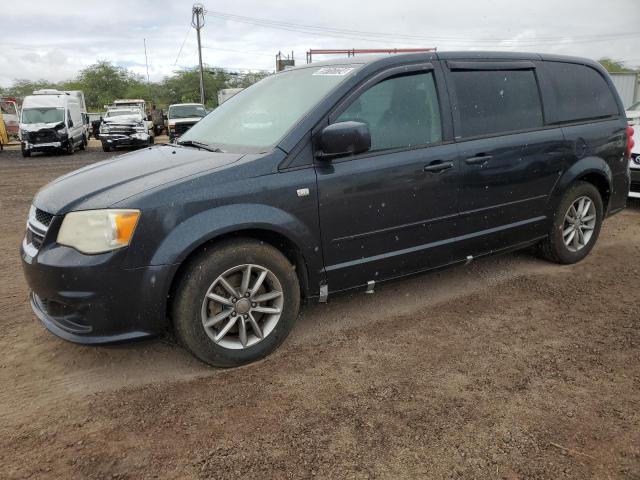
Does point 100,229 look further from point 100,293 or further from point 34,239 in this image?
point 34,239

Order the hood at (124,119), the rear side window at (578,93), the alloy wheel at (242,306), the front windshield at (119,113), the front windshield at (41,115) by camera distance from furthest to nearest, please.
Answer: the front windshield at (119,113)
the hood at (124,119)
the front windshield at (41,115)
the rear side window at (578,93)
the alloy wheel at (242,306)

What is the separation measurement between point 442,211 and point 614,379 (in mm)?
1470

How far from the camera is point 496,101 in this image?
155 inches

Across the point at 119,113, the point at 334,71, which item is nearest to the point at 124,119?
the point at 119,113

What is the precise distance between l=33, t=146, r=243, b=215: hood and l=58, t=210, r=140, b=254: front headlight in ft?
0.20

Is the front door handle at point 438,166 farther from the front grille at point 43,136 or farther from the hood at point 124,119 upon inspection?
the hood at point 124,119

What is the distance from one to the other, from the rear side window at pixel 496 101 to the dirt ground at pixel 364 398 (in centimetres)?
135

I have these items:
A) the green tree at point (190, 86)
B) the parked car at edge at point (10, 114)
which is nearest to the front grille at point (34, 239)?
the parked car at edge at point (10, 114)

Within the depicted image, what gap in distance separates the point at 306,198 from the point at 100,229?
3.79 ft

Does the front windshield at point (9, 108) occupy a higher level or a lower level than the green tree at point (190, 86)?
lower

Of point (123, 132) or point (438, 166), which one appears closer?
point (438, 166)

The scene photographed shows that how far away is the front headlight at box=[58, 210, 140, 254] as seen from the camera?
8.64 feet

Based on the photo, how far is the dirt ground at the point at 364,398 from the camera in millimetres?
2227

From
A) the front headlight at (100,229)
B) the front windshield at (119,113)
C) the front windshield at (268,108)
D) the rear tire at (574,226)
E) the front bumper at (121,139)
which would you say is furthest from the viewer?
the front windshield at (119,113)
